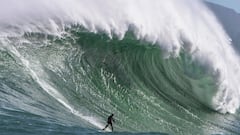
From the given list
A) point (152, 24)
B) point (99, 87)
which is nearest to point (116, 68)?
point (99, 87)

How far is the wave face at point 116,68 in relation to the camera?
12664 mm

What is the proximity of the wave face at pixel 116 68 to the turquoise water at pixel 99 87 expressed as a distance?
0.04 metres

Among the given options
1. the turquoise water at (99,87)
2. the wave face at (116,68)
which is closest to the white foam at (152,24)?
the wave face at (116,68)

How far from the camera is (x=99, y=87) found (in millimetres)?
15680

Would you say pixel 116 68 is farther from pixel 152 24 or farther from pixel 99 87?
pixel 152 24

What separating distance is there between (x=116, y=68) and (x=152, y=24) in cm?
356

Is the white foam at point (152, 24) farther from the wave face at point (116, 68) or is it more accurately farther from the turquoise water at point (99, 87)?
the turquoise water at point (99, 87)

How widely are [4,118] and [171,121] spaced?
603cm

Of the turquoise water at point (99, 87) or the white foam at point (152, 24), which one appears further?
the white foam at point (152, 24)

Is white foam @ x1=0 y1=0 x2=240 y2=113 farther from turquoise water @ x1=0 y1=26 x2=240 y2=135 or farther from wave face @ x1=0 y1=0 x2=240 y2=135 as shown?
turquoise water @ x1=0 y1=26 x2=240 y2=135

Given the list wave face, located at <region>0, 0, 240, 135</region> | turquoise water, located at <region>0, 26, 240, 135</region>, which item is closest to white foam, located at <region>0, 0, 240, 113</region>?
wave face, located at <region>0, 0, 240, 135</region>

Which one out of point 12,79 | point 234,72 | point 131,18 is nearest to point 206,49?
point 234,72

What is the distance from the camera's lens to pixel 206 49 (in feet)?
70.8

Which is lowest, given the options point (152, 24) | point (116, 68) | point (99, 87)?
point (99, 87)
